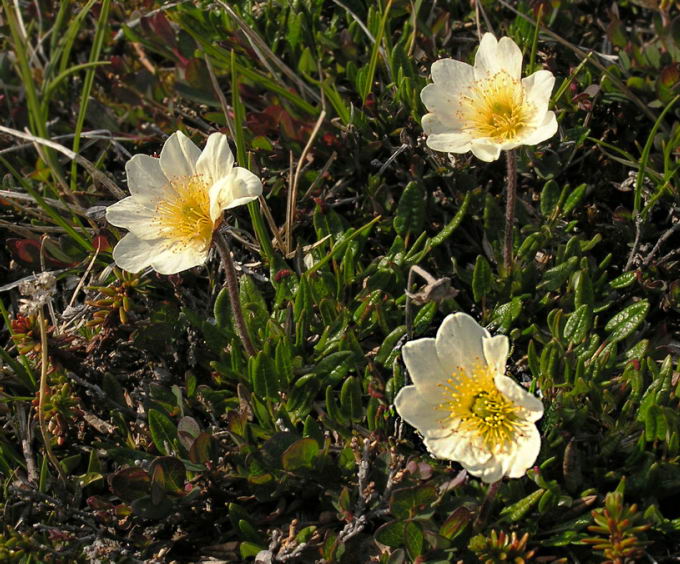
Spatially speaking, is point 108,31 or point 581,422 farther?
point 108,31

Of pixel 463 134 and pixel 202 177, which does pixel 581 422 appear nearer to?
pixel 463 134

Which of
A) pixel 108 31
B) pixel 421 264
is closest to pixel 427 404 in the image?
pixel 421 264

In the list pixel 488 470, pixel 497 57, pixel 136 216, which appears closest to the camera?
pixel 488 470

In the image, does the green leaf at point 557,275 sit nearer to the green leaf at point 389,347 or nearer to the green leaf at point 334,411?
the green leaf at point 389,347

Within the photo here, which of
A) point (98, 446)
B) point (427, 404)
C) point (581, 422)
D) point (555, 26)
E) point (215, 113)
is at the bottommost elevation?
point (98, 446)

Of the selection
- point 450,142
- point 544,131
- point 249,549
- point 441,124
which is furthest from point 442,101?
point 249,549

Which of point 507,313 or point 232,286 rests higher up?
point 232,286

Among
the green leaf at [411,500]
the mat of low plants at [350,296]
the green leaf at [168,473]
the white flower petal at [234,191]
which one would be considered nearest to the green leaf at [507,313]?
the mat of low plants at [350,296]

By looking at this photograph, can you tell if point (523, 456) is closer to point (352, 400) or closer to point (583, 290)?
point (352, 400)
